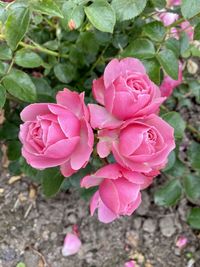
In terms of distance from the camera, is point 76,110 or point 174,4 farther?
point 174,4

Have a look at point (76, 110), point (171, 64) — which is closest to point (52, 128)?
point (76, 110)

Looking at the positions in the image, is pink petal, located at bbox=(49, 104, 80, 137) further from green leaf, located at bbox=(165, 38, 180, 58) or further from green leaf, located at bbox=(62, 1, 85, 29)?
green leaf, located at bbox=(165, 38, 180, 58)

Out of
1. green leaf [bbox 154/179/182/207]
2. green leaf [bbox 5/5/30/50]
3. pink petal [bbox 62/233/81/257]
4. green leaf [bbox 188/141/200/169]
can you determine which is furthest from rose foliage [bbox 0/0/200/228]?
pink petal [bbox 62/233/81/257]

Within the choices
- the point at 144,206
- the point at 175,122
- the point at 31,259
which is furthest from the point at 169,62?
the point at 31,259

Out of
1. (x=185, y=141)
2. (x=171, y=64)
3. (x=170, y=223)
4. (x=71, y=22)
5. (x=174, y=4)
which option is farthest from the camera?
(x=185, y=141)

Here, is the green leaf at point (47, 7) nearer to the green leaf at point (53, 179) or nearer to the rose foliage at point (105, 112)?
the rose foliage at point (105, 112)

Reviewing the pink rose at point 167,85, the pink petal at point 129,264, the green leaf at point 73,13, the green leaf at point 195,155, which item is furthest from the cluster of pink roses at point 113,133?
the pink petal at point 129,264

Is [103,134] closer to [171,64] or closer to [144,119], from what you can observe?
[144,119]
